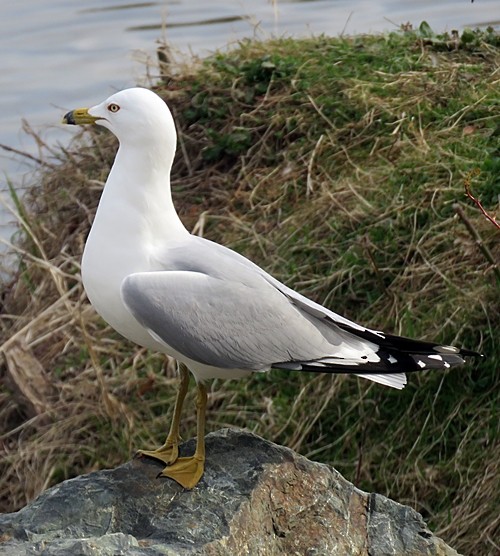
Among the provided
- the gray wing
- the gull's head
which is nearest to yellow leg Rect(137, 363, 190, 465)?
the gray wing

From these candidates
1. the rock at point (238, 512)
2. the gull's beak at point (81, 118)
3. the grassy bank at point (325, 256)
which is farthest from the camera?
the grassy bank at point (325, 256)

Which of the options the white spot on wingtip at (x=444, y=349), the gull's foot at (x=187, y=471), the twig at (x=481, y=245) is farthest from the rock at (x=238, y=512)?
the twig at (x=481, y=245)

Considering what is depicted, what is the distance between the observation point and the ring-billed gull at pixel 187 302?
354 cm

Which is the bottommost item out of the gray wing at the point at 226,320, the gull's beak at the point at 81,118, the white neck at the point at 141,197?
the gray wing at the point at 226,320

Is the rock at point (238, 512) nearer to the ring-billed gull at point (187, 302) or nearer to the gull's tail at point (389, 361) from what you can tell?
the ring-billed gull at point (187, 302)

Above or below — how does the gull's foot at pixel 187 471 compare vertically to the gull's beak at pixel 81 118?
below

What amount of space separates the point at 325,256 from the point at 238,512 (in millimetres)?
2058

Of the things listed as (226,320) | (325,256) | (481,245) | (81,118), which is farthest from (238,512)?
(325,256)

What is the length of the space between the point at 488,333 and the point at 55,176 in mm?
2874

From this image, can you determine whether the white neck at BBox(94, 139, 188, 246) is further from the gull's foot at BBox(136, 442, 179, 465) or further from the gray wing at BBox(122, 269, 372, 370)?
the gull's foot at BBox(136, 442, 179, 465)

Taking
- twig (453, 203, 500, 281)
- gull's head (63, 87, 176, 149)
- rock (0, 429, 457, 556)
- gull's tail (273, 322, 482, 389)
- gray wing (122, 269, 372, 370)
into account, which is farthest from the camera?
twig (453, 203, 500, 281)

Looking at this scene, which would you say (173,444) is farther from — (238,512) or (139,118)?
(139,118)

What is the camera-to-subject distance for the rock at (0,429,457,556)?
3.34 metres

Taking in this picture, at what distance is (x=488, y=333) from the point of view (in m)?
4.67
